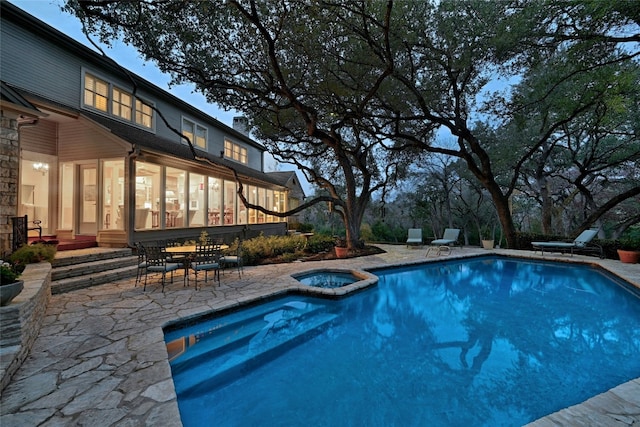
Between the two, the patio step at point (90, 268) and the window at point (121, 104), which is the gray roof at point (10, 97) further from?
the window at point (121, 104)

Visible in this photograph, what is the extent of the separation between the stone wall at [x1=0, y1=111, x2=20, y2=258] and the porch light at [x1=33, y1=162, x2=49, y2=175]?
3.18 m

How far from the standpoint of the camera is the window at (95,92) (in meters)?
8.85

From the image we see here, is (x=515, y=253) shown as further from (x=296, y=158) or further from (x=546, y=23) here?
(x=296, y=158)

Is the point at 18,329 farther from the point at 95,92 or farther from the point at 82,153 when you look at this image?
the point at 95,92

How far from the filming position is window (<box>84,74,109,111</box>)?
29.0 feet

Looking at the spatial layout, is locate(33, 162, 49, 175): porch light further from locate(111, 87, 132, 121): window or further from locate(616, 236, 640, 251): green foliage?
locate(616, 236, 640, 251): green foliage

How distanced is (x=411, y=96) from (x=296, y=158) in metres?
6.95

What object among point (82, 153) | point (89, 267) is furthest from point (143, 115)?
point (89, 267)

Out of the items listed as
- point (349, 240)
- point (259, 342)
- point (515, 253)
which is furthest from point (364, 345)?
point (515, 253)

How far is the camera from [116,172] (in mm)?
8727

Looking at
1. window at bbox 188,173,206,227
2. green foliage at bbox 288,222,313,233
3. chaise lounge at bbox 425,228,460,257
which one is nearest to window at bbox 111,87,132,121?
window at bbox 188,173,206,227

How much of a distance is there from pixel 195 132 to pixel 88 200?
229 inches

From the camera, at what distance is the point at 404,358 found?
425 cm

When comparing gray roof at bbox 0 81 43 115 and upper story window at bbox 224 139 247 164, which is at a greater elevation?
upper story window at bbox 224 139 247 164
